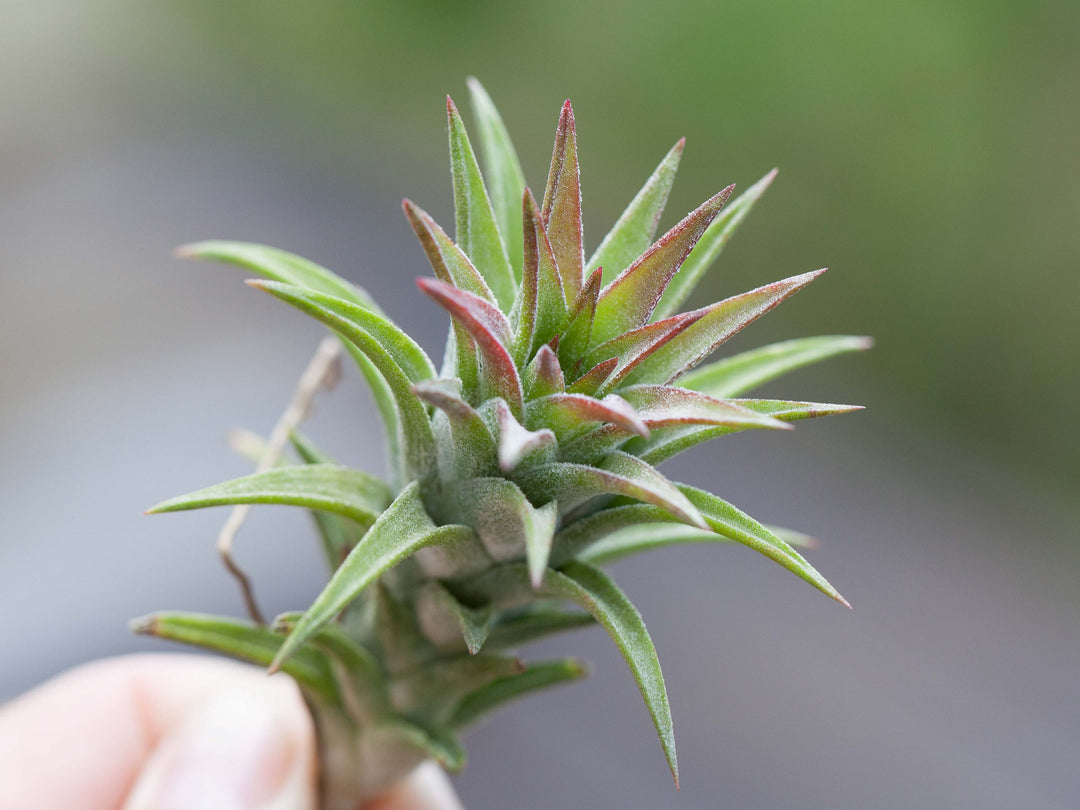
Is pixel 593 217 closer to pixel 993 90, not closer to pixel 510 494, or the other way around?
pixel 993 90

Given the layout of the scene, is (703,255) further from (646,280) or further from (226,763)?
(226,763)

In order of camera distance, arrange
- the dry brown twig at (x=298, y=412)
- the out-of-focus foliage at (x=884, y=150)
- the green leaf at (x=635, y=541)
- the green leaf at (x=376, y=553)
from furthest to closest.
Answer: the out-of-focus foliage at (x=884, y=150), the dry brown twig at (x=298, y=412), the green leaf at (x=635, y=541), the green leaf at (x=376, y=553)

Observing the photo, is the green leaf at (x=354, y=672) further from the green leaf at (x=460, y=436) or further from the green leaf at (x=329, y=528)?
the green leaf at (x=460, y=436)

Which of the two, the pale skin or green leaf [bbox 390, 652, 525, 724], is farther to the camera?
the pale skin

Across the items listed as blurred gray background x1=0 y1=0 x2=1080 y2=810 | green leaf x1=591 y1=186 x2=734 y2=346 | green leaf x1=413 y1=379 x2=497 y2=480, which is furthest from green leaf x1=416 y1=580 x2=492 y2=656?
blurred gray background x1=0 y1=0 x2=1080 y2=810

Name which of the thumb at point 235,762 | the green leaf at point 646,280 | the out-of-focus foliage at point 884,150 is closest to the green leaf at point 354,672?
the thumb at point 235,762

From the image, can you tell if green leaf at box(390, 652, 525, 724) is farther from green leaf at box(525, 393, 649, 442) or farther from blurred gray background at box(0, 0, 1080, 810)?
blurred gray background at box(0, 0, 1080, 810)

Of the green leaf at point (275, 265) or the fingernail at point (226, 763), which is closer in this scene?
the green leaf at point (275, 265)
